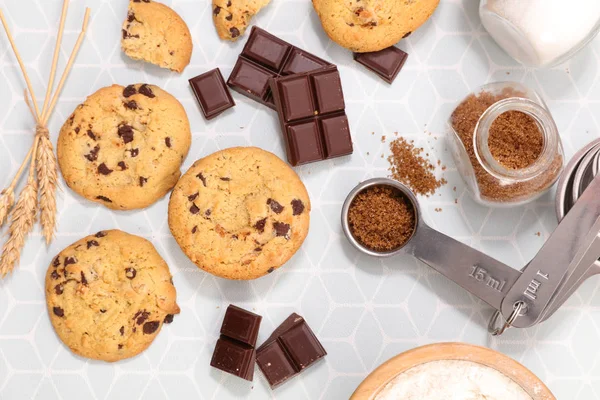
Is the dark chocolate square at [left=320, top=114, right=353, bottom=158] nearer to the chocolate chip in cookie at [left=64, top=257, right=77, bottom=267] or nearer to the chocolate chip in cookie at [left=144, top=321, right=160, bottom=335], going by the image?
the chocolate chip in cookie at [left=144, top=321, right=160, bottom=335]

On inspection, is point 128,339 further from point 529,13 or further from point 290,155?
point 529,13

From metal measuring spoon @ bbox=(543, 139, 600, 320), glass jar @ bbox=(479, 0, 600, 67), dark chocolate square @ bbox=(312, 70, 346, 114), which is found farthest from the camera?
dark chocolate square @ bbox=(312, 70, 346, 114)

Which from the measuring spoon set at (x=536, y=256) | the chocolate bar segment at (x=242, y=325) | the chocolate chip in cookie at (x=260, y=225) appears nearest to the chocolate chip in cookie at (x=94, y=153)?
the chocolate chip in cookie at (x=260, y=225)

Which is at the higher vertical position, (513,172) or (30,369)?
(513,172)

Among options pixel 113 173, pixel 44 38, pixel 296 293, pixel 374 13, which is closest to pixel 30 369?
pixel 113 173

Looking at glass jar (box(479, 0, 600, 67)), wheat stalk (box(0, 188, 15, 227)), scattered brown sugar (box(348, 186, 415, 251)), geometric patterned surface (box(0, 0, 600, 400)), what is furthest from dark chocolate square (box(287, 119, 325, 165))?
wheat stalk (box(0, 188, 15, 227))

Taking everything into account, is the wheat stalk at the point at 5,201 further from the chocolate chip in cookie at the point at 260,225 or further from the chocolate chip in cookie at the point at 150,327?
the chocolate chip in cookie at the point at 260,225

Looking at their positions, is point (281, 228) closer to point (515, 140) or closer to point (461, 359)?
point (461, 359)
